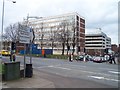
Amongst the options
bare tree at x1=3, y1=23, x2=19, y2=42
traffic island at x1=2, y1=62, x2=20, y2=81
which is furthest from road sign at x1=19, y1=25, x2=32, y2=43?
bare tree at x1=3, y1=23, x2=19, y2=42

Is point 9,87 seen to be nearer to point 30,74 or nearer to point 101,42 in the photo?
point 30,74

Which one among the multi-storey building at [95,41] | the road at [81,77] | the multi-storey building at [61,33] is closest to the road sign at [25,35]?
the road at [81,77]

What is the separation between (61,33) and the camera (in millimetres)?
73375

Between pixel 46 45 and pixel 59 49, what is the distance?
1468 cm

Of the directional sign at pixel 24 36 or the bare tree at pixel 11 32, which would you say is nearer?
the directional sign at pixel 24 36

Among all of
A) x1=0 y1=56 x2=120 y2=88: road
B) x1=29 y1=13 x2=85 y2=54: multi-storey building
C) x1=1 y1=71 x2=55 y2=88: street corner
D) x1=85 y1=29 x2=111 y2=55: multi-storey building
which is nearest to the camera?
x1=1 y1=71 x2=55 y2=88: street corner

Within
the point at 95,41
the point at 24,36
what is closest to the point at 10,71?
the point at 24,36

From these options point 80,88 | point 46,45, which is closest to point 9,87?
point 80,88

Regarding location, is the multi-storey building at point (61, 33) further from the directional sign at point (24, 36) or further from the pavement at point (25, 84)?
the pavement at point (25, 84)

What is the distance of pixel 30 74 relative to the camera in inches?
622

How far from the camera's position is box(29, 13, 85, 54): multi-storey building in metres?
73.9

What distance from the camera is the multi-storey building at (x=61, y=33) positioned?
242ft

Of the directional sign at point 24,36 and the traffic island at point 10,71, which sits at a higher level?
the directional sign at point 24,36

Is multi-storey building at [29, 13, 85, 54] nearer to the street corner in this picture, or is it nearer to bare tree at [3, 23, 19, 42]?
bare tree at [3, 23, 19, 42]
